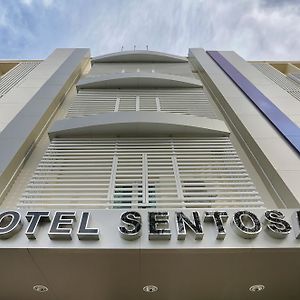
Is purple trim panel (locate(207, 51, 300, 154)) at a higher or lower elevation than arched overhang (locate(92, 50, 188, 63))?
lower

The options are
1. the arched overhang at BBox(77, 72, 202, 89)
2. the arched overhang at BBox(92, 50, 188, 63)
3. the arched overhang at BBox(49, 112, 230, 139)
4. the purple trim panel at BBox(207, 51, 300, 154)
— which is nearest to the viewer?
the purple trim panel at BBox(207, 51, 300, 154)

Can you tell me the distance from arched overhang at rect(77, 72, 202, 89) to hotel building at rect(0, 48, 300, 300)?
0.04 metres

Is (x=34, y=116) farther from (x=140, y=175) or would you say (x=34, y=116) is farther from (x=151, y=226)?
(x=151, y=226)

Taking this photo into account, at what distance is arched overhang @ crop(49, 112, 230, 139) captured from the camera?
9.96 meters

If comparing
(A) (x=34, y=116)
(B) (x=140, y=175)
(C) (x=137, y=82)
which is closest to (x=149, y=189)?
(B) (x=140, y=175)

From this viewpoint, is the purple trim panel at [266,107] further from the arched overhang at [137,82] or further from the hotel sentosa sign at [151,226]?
the hotel sentosa sign at [151,226]

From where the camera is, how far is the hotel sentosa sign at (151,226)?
5766 mm

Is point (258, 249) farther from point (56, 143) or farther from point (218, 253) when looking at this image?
point (56, 143)

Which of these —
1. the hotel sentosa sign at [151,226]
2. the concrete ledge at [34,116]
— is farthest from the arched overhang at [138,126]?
the hotel sentosa sign at [151,226]

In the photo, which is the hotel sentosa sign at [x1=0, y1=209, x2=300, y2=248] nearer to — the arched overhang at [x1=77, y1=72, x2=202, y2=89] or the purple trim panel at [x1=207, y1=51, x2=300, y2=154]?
the purple trim panel at [x1=207, y1=51, x2=300, y2=154]

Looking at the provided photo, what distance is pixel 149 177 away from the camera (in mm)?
8328

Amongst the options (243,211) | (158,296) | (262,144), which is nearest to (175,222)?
(243,211)

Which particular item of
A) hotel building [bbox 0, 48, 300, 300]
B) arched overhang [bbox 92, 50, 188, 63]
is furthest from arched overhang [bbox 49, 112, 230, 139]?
arched overhang [bbox 92, 50, 188, 63]

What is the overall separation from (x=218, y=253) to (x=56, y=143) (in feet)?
18.7
